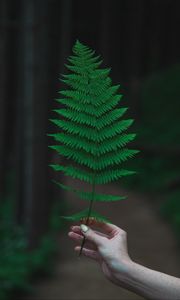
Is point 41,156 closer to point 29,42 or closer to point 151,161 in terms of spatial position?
point 29,42

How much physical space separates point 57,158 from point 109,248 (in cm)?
812

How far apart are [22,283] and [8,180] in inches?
165

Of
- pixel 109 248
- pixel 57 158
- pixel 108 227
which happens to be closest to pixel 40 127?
pixel 57 158

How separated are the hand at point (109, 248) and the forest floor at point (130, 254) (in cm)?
516

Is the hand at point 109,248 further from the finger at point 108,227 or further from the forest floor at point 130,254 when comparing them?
the forest floor at point 130,254

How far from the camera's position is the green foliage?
1896mm

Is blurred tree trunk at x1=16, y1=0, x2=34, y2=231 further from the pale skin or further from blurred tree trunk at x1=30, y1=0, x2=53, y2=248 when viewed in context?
the pale skin

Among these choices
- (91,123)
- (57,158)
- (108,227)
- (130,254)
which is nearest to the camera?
(91,123)

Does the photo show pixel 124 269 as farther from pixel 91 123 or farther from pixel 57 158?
pixel 57 158

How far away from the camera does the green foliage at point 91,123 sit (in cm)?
190

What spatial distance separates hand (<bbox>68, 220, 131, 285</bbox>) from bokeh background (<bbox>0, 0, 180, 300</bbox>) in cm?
488

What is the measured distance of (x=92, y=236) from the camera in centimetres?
198

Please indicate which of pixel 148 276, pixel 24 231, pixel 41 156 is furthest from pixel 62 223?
pixel 148 276

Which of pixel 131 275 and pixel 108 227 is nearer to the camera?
pixel 131 275
